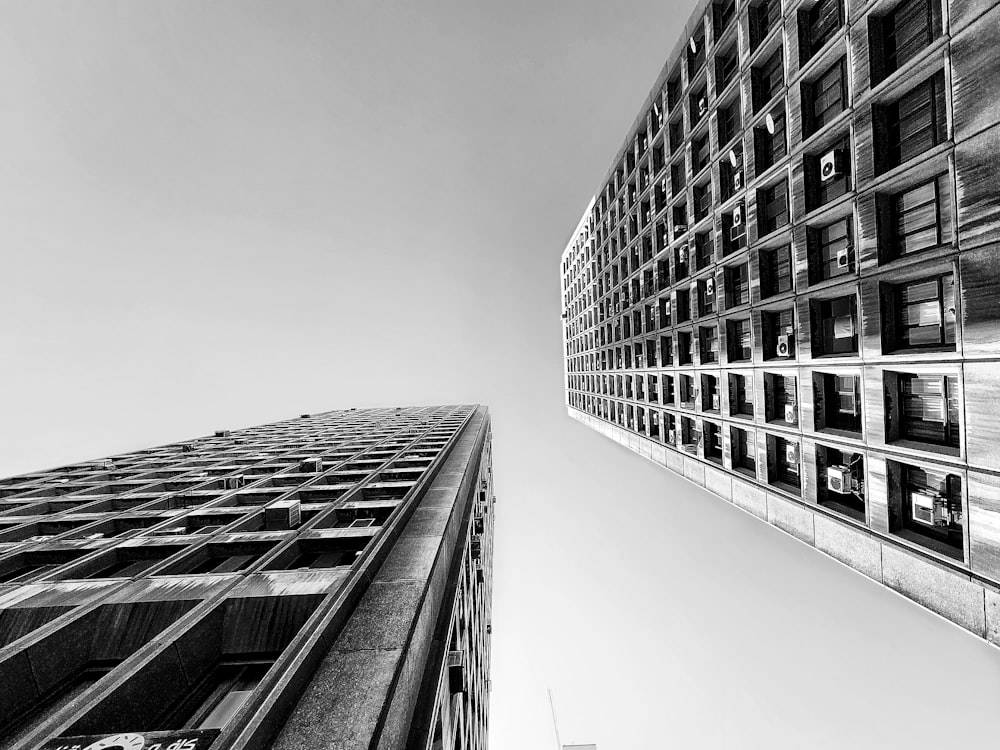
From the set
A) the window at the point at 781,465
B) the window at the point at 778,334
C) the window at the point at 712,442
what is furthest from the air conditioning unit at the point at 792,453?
the window at the point at 712,442

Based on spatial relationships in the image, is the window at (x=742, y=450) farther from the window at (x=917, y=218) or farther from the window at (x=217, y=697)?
the window at (x=217, y=697)

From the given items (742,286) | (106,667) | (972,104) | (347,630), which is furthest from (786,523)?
(106,667)

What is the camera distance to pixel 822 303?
54.4 ft

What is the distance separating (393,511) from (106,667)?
29.1 feet

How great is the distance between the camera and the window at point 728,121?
2212cm

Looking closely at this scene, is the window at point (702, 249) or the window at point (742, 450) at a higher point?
the window at point (702, 249)

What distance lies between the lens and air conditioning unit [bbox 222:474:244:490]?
23.0 metres

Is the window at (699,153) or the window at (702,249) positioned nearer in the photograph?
the window at (702,249)

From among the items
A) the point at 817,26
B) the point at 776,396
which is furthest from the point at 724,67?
the point at 776,396

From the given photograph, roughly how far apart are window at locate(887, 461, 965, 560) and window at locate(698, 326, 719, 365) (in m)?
11.7

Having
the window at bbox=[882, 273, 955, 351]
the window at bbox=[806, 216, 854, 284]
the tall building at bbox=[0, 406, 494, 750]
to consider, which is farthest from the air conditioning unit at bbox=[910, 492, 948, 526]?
the tall building at bbox=[0, 406, 494, 750]

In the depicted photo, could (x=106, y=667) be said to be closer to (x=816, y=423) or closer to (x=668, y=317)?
(x=816, y=423)

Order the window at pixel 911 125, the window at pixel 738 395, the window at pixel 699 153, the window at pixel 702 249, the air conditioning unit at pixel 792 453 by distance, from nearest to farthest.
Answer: the window at pixel 911 125 < the air conditioning unit at pixel 792 453 < the window at pixel 738 395 < the window at pixel 702 249 < the window at pixel 699 153

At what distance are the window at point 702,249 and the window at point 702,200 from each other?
104cm
